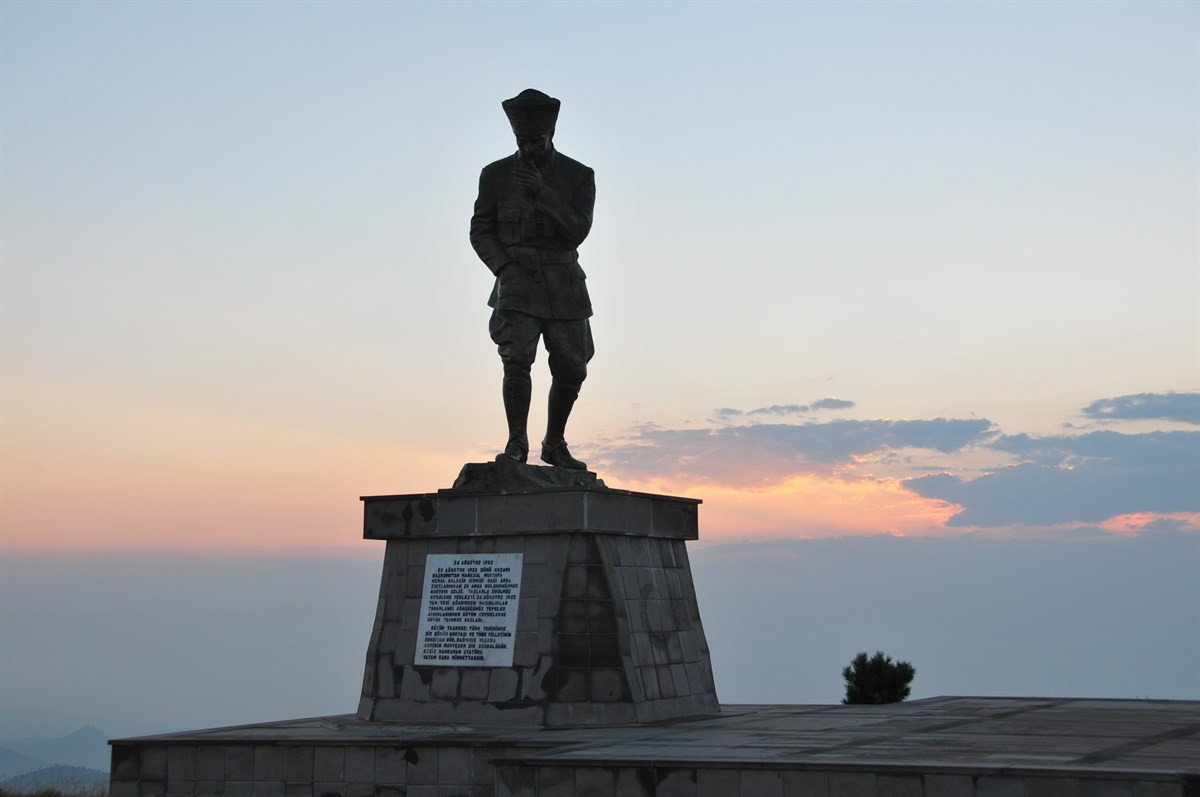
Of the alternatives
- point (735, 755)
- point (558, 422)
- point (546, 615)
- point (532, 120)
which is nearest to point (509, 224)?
point (532, 120)

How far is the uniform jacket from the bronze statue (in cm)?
1

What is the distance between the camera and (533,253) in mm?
13375

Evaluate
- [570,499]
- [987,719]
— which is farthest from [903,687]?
[570,499]

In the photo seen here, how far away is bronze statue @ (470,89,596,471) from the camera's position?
1324 centimetres

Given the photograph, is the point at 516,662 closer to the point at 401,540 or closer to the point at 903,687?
the point at 401,540

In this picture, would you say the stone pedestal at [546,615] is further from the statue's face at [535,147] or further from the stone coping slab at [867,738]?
the statue's face at [535,147]

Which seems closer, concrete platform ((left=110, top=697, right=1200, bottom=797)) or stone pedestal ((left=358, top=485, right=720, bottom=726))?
concrete platform ((left=110, top=697, right=1200, bottom=797))

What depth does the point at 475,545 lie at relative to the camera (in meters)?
12.7

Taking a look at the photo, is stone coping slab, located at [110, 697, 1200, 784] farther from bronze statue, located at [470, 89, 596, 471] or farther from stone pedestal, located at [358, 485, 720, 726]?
bronze statue, located at [470, 89, 596, 471]

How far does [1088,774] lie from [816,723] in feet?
14.2

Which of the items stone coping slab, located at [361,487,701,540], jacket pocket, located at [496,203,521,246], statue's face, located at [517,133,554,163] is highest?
statue's face, located at [517,133,554,163]

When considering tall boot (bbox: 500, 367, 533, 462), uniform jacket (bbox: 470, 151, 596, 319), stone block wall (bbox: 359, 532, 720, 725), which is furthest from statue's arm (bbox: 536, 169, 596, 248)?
stone block wall (bbox: 359, 532, 720, 725)

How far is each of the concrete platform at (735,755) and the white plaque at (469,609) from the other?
2.42 ft

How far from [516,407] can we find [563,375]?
2.11 feet
